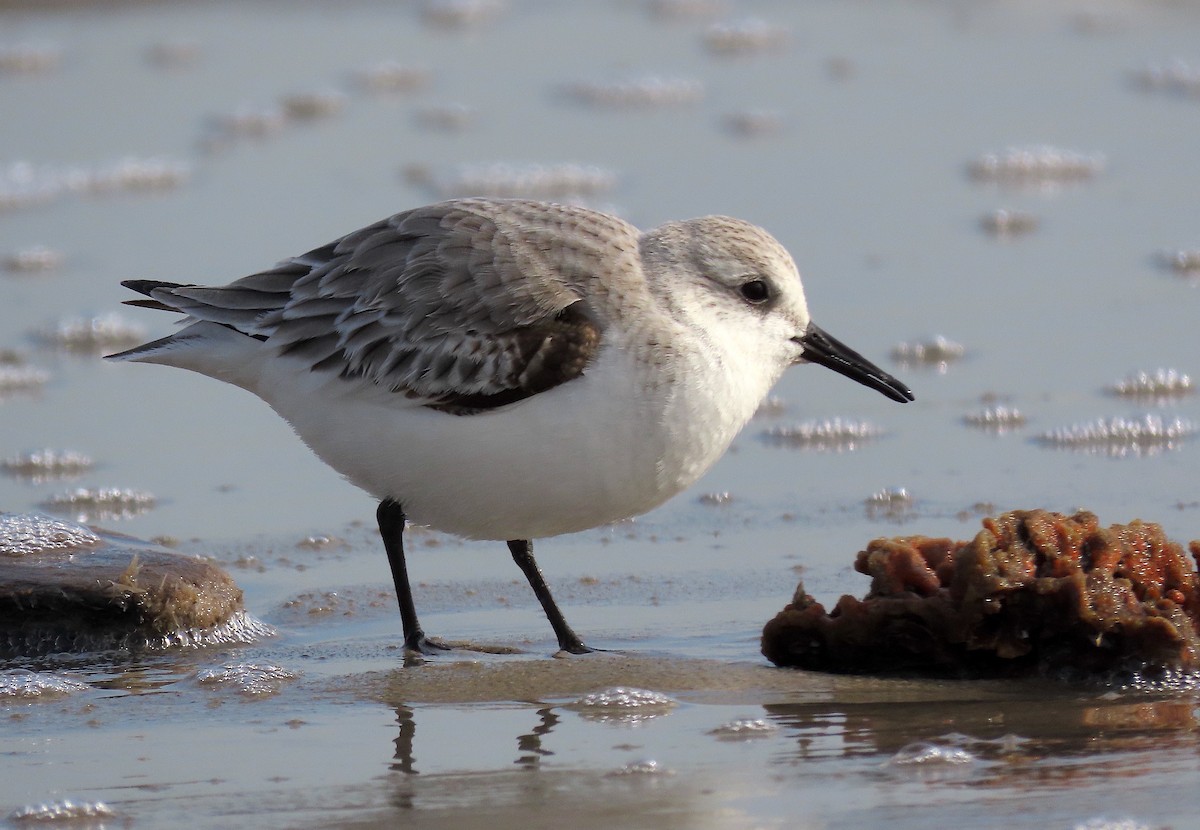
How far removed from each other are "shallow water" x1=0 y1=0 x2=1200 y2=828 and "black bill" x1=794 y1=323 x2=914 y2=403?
66cm

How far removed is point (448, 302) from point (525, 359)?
1.27ft

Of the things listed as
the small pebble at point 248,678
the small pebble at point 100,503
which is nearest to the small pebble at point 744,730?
the small pebble at point 248,678

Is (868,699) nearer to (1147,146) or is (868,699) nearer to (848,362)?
(848,362)

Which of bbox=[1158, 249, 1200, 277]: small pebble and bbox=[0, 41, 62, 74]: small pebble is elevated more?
bbox=[0, 41, 62, 74]: small pebble

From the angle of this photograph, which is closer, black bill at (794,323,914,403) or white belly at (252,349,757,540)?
white belly at (252,349,757,540)

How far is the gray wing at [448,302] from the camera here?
5.12 metres

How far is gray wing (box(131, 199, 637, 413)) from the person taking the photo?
5125mm

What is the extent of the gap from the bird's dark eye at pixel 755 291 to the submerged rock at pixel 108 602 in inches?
70.3

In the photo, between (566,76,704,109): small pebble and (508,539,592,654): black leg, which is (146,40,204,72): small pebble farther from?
(508,539,592,654): black leg

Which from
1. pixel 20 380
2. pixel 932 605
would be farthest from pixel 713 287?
pixel 20 380

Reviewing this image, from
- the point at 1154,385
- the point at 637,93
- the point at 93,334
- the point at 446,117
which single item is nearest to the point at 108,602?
the point at 93,334

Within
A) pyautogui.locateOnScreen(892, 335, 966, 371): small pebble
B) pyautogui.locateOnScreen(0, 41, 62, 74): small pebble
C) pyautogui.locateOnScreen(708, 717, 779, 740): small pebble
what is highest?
pyautogui.locateOnScreen(0, 41, 62, 74): small pebble

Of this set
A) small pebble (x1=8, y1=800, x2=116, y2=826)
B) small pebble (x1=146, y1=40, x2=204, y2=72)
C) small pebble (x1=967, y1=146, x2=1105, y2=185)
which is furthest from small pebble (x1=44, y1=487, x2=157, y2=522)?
small pebble (x1=146, y1=40, x2=204, y2=72)

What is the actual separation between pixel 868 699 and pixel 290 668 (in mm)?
1653
